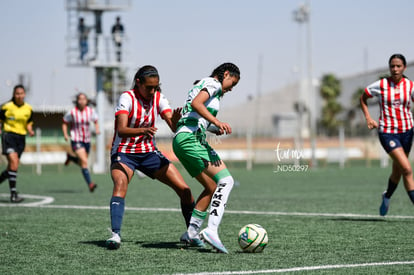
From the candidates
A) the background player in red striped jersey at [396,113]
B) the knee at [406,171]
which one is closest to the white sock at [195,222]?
the background player in red striped jersey at [396,113]

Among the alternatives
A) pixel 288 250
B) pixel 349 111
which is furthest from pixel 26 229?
pixel 349 111

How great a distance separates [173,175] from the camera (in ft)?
26.4

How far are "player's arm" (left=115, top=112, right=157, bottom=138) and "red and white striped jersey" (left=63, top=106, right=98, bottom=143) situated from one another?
29.9 feet

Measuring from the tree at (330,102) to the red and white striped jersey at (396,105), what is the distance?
249 feet

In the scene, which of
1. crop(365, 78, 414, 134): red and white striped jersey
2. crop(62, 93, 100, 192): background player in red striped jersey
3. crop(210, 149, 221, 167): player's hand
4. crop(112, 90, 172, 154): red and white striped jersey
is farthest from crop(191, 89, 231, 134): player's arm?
crop(62, 93, 100, 192): background player in red striped jersey

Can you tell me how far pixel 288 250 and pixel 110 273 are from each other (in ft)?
7.07

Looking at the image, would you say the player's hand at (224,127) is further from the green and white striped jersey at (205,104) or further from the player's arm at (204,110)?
the green and white striped jersey at (205,104)

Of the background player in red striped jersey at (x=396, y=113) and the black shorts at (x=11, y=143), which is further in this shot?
the black shorts at (x=11, y=143)

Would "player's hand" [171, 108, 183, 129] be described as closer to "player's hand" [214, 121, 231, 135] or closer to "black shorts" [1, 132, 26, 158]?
"player's hand" [214, 121, 231, 135]

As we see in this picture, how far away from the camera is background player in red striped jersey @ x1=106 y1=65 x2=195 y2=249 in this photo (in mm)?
7656

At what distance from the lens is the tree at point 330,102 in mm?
85375

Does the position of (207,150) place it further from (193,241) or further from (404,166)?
(404,166)

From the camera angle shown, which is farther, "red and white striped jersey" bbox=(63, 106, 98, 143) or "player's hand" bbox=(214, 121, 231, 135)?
"red and white striped jersey" bbox=(63, 106, 98, 143)

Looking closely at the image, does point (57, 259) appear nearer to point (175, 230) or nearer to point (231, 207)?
point (175, 230)
